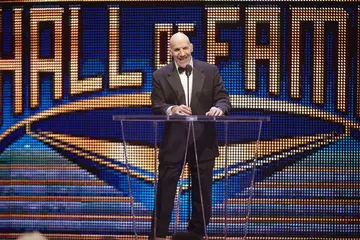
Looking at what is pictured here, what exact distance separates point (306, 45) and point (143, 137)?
1797mm

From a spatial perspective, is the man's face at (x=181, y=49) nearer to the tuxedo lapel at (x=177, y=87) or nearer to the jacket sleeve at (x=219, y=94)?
the tuxedo lapel at (x=177, y=87)

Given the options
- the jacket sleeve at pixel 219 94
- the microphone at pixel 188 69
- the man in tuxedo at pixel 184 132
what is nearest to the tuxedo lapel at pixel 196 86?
the man in tuxedo at pixel 184 132

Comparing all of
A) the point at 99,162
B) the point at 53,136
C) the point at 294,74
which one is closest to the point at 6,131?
the point at 53,136

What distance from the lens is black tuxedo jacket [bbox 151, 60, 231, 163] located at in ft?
16.6

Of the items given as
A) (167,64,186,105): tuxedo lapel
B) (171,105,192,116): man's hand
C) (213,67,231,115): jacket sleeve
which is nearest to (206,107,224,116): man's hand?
(171,105,192,116): man's hand

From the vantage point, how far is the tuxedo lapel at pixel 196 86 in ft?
16.8

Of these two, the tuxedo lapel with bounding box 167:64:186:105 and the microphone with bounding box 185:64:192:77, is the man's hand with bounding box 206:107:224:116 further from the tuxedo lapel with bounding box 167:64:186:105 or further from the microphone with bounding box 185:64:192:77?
the tuxedo lapel with bounding box 167:64:186:105

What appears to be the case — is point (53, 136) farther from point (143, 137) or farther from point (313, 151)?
point (313, 151)

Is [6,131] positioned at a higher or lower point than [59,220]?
higher

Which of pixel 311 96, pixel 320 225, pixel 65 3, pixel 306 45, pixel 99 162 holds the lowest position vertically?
pixel 320 225

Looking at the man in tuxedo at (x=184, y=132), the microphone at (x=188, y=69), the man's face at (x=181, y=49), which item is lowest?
the man in tuxedo at (x=184, y=132)

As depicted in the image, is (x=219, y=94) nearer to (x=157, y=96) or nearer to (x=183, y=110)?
(x=157, y=96)

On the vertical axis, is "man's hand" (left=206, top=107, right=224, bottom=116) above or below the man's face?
below

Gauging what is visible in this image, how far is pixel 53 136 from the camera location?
6895mm
